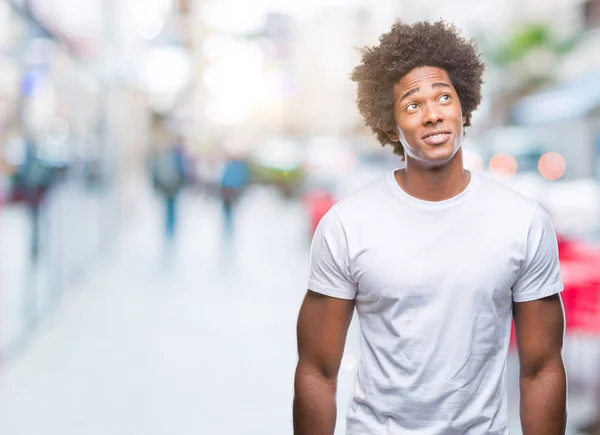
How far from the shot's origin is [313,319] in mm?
2402

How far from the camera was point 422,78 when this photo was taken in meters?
2.38

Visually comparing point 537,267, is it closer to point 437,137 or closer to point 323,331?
point 437,137

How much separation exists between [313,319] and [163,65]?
27116 millimetres

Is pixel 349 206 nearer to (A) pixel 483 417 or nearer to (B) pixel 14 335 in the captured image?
(A) pixel 483 417

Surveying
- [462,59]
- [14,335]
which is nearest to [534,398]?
[462,59]

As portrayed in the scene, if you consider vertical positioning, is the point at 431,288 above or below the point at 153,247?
below

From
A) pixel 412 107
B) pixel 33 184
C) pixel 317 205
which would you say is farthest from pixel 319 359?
pixel 317 205

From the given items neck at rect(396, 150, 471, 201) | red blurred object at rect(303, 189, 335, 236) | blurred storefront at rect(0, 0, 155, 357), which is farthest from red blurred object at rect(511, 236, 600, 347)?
red blurred object at rect(303, 189, 335, 236)

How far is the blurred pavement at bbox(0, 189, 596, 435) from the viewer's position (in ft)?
19.8

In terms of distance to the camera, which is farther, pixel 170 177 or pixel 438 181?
pixel 170 177

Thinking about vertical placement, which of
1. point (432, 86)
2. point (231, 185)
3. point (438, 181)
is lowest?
point (438, 181)

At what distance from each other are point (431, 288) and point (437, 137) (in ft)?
1.17

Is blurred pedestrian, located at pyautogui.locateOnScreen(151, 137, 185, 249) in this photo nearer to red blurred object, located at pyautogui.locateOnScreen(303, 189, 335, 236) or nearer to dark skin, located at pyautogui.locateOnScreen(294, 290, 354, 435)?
red blurred object, located at pyautogui.locateOnScreen(303, 189, 335, 236)

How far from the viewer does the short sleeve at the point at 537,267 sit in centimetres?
228
